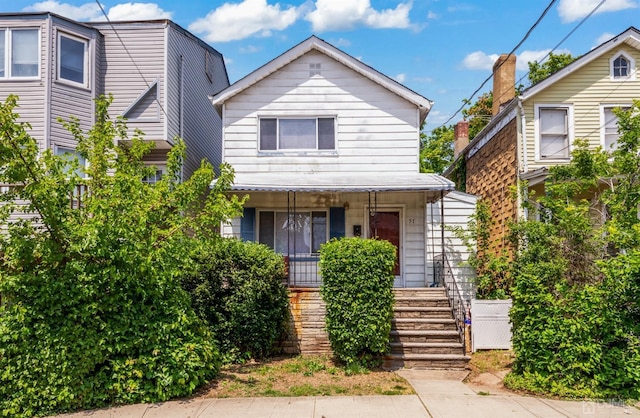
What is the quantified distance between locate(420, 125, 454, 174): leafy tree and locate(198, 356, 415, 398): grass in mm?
20704

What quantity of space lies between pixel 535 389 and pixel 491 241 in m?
6.98

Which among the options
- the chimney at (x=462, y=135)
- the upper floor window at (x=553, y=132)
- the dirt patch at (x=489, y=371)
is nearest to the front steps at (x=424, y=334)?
the dirt patch at (x=489, y=371)

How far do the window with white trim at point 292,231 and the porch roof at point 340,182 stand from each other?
1056mm

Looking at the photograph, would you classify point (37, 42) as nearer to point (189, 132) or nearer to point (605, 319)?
point (189, 132)

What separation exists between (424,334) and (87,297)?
6.26 metres

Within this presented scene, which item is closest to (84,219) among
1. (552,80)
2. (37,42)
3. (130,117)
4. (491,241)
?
(130,117)

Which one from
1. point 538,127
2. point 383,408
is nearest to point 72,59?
point 383,408

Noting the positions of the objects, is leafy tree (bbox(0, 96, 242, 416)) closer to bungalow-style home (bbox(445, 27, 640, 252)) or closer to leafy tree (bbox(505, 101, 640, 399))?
leafy tree (bbox(505, 101, 640, 399))

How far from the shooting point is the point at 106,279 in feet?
22.3

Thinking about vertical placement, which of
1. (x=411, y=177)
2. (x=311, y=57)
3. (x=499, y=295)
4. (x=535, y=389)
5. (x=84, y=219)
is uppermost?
(x=311, y=57)

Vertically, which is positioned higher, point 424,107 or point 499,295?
point 424,107

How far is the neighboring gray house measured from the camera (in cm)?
1277

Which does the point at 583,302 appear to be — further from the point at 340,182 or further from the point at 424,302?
the point at 340,182

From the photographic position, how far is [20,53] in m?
12.9
